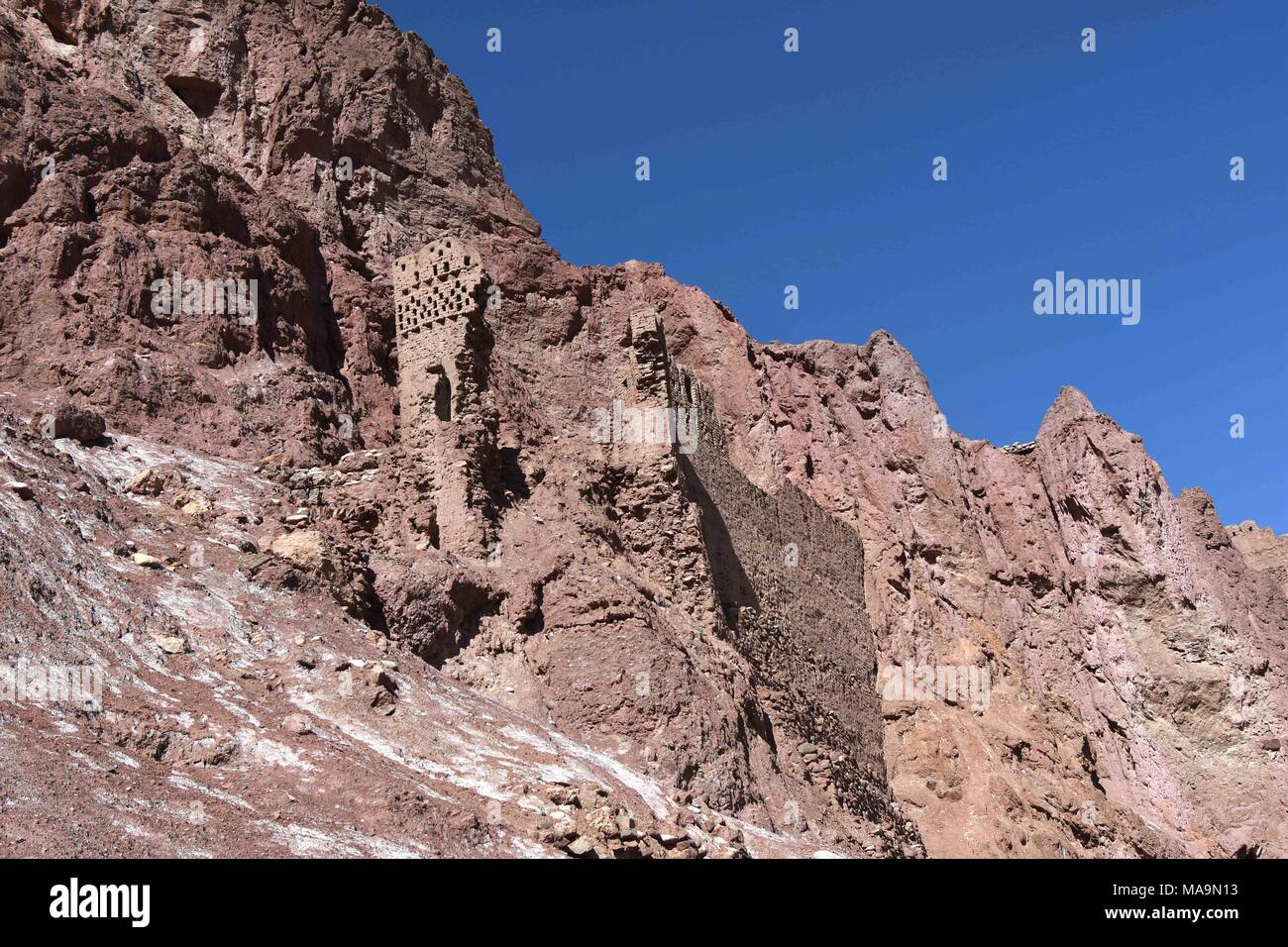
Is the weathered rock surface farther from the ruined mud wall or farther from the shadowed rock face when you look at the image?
the ruined mud wall

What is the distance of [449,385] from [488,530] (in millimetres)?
2609

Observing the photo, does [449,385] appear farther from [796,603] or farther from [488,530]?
[796,603]

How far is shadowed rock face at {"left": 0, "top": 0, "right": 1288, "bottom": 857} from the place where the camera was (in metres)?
12.6

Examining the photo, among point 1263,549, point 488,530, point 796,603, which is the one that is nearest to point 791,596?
point 796,603

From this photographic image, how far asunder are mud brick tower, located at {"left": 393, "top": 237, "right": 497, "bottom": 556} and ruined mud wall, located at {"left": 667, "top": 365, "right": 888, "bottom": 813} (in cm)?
380

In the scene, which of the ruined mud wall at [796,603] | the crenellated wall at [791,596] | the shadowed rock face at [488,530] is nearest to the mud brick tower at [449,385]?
the shadowed rock face at [488,530]

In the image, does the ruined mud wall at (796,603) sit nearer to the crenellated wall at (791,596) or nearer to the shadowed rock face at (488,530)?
the crenellated wall at (791,596)

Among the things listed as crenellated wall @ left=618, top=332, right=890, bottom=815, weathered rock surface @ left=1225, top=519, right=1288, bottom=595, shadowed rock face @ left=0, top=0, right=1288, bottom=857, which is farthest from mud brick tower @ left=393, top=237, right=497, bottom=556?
weathered rock surface @ left=1225, top=519, right=1288, bottom=595

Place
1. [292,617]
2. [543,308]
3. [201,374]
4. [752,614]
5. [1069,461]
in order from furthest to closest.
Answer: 1. [1069,461]
2. [543,308]
3. [752,614]
4. [201,374]
5. [292,617]

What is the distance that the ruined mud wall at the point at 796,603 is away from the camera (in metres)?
21.5
